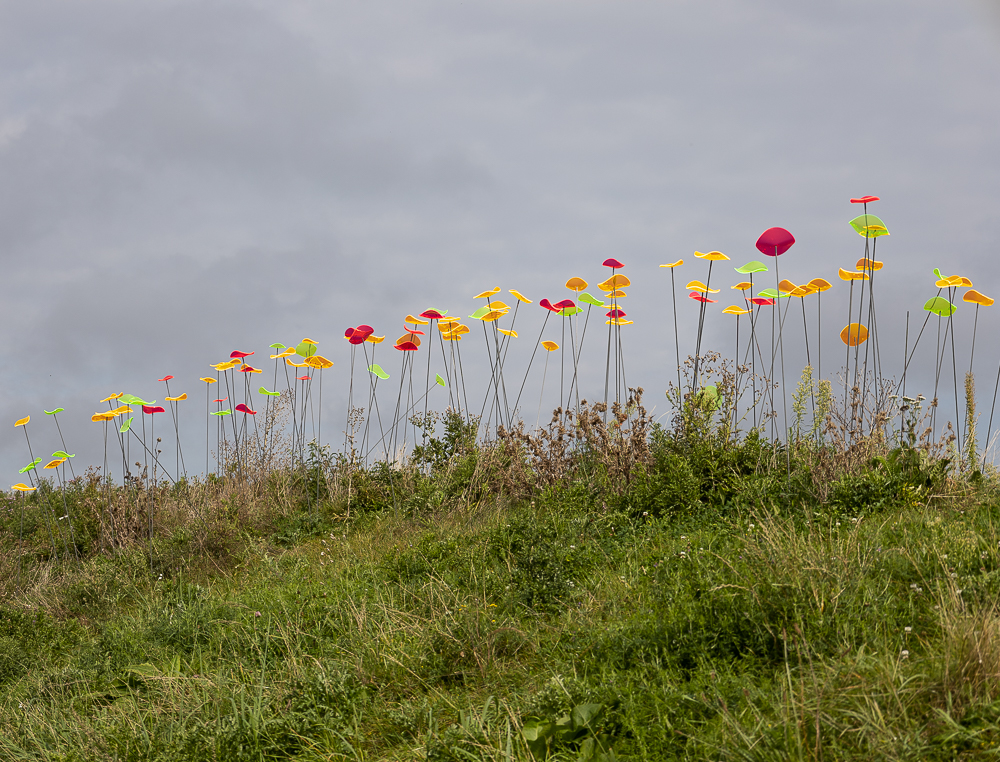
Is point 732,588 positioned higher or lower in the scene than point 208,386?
lower

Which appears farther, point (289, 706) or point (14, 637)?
point (14, 637)

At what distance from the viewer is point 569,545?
5.38 m

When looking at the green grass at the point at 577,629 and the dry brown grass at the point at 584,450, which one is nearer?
the green grass at the point at 577,629

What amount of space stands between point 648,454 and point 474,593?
269cm

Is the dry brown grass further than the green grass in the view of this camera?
Yes

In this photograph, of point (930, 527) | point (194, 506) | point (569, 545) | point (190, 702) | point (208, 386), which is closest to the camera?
point (190, 702)

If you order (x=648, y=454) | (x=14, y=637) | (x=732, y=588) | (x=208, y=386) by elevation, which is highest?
(x=208, y=386)

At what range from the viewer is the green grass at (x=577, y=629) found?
284 cm

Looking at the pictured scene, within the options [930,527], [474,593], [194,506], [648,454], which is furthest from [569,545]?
[194,506]

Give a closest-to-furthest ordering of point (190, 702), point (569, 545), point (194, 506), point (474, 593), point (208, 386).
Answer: point (190, 702)
point (474, 593)
point (569, 545)
point (194, 506)
point (208, 386)

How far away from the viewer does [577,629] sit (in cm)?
390

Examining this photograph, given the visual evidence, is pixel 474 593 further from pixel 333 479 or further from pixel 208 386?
pixel 208 386

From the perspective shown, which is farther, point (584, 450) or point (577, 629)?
point (584, 450)

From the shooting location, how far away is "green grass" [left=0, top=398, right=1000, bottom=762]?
9.30 ft
